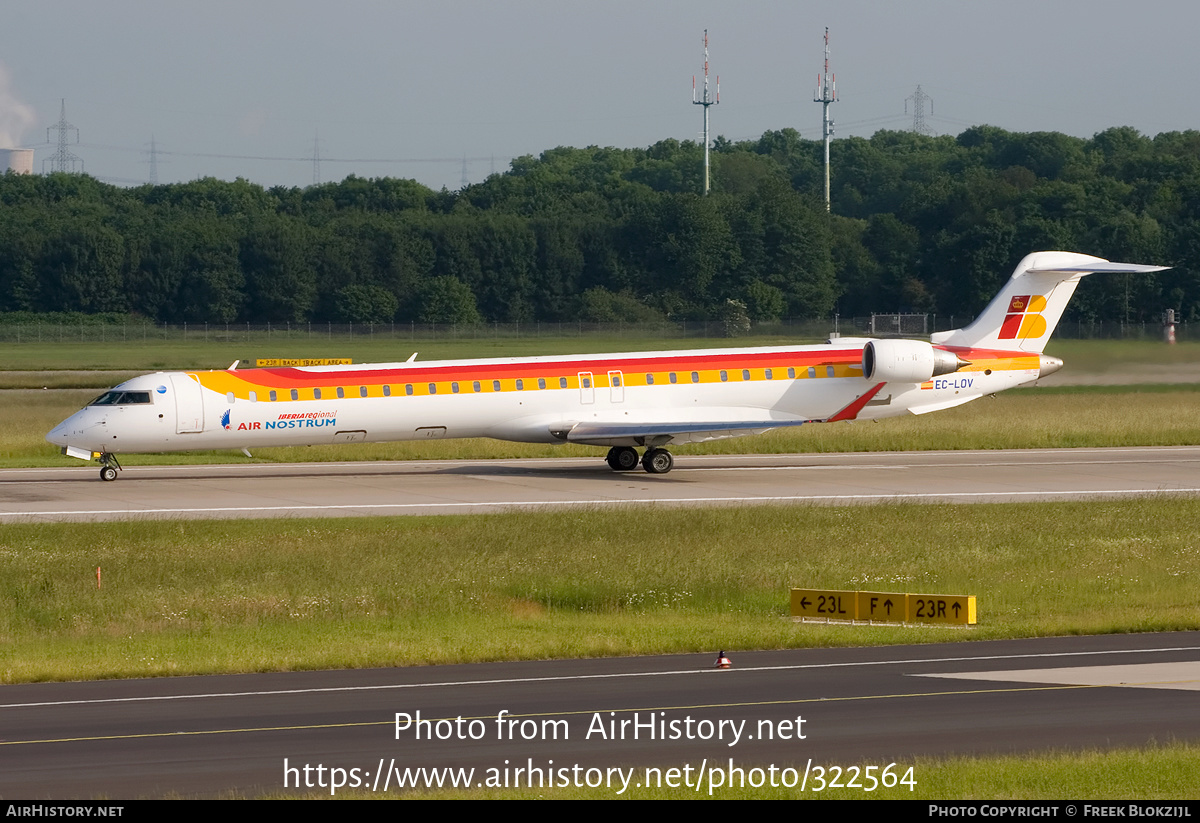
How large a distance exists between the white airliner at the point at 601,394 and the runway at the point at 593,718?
1732cm

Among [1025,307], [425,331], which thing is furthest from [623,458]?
[425,331]

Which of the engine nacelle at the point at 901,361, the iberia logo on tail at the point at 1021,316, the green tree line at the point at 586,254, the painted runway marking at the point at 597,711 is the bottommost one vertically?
the painted runway marking at the point at 597,711

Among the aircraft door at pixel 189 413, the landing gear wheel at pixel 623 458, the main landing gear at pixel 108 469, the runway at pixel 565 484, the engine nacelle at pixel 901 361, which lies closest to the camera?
the runway at pixel 565 484

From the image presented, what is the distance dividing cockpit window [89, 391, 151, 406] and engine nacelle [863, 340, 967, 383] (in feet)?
55.3

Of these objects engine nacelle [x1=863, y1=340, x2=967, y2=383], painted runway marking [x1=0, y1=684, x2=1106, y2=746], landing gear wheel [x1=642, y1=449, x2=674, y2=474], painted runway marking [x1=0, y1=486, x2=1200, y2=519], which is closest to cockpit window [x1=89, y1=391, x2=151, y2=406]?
painted runway marking [x1=0, y1=486, x2=1200, y2=519]

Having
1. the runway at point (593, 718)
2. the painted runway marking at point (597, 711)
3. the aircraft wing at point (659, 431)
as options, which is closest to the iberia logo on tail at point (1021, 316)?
the aircraft wing at point (659, 431)

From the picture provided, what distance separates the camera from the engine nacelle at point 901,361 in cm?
3556

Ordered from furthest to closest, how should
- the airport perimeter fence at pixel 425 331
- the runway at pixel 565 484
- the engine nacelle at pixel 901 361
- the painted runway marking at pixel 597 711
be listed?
the airport perimeter fence at pixel 425 331, the engine nacelle at pixel 901 361, the runway at pixel 565 484, the painted runway marking at pixel 597 711

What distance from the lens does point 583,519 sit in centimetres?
2748

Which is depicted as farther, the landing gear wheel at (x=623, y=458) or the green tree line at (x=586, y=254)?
the green tree line at (x=586, y=254)

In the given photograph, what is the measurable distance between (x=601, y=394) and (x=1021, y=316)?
37.1ft

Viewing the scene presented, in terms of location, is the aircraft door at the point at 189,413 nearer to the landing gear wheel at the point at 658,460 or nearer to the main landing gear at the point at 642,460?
the main landing gear at the point at 642,460

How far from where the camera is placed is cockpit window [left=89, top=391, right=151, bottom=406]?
107 feet

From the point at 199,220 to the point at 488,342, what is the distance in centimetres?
3675
